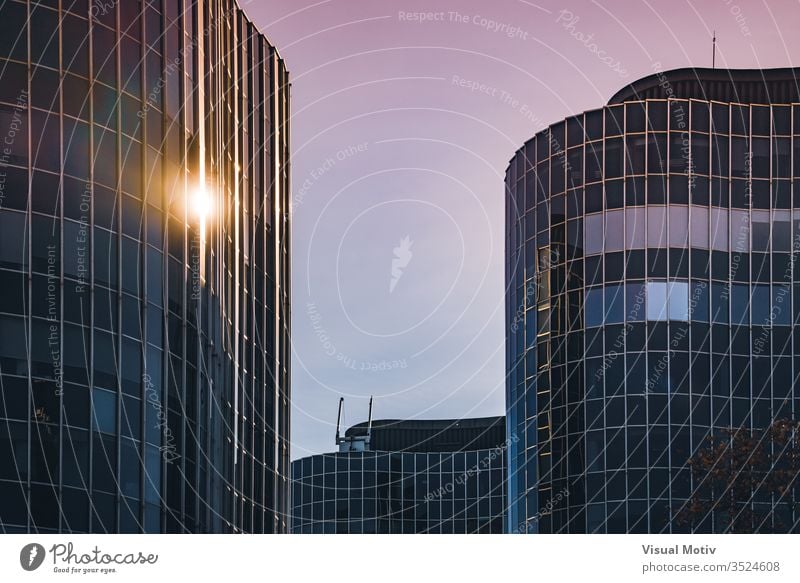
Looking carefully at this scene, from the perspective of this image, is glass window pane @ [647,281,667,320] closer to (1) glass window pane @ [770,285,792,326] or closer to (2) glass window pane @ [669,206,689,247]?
(2) glass window pane @ [669,206,689,247]

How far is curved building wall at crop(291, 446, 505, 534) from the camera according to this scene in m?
108

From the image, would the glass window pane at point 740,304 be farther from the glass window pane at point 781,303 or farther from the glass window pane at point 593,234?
the glass window pane at point 593,234

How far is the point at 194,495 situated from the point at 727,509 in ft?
58.6

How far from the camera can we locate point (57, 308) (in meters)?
34.6

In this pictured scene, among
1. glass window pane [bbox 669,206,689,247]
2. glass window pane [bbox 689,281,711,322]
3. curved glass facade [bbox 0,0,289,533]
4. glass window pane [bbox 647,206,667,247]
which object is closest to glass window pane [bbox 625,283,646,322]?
glass window pane [bbox 647,206,667,247]

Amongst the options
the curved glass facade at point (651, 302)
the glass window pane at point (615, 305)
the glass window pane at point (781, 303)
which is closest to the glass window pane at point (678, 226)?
the curved glass facade at point (651, 302)

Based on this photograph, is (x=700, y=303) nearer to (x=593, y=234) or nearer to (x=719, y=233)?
(x=719, y=233)

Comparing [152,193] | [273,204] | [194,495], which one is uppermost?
[273,204]

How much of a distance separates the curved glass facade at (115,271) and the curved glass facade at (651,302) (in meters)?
18.4
